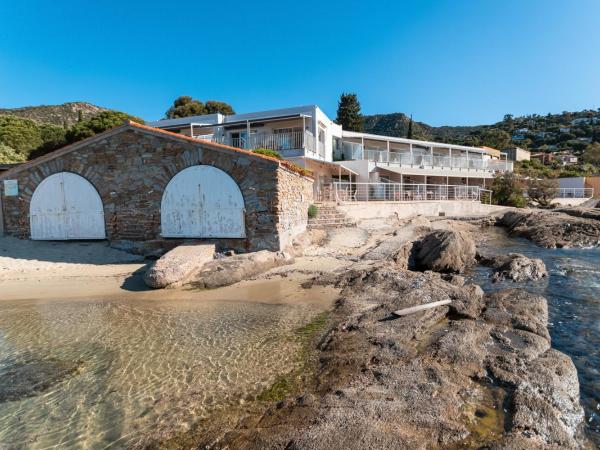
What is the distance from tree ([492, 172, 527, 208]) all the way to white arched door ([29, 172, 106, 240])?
32.4 meters

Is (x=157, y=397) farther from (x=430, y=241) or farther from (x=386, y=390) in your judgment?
(x=430, y=241)

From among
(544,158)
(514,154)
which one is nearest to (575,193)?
(514,154)

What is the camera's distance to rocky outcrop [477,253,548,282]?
32.0ft

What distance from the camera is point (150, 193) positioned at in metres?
11.2

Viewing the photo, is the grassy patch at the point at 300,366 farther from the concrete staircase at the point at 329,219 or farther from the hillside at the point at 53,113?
the hillside at the point at 53,113

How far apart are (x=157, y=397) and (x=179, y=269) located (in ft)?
15.7

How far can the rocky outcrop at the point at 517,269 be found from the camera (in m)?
9.75

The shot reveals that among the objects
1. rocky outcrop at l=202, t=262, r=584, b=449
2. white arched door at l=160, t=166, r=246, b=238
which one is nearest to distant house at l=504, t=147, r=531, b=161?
white arched door at l=160, t=166, r=246, b=238

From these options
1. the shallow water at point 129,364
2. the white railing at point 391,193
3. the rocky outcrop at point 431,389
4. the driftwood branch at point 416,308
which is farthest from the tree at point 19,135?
the rocky outcrop at point 431,389

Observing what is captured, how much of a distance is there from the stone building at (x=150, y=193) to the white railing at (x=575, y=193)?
39746mm

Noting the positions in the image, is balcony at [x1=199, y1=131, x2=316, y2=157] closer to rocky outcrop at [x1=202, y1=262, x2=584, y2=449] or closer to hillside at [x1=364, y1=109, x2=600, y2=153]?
rocky outcrop at [x1=202, y1=262, x2=584, y2=449]

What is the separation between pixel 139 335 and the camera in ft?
18.7

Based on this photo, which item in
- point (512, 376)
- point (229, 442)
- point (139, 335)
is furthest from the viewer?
point (139, 335)

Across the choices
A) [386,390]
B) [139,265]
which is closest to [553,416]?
[386,390]
